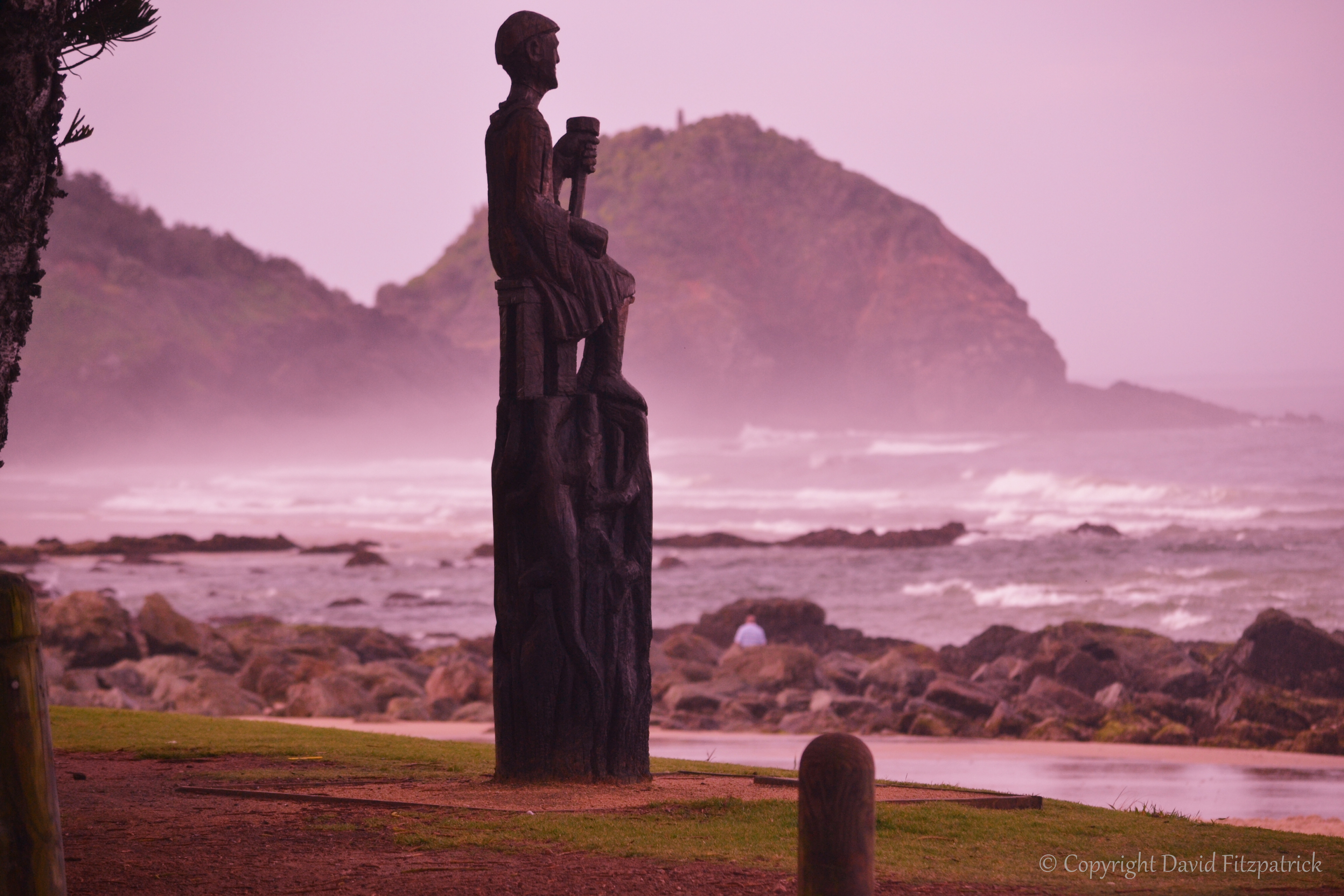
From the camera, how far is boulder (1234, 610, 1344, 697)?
1819 centimetres

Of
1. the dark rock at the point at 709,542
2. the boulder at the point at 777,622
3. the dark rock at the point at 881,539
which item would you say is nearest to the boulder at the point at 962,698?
the boulder at the point at 777,622

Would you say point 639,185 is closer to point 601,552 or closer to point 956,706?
point 956,706

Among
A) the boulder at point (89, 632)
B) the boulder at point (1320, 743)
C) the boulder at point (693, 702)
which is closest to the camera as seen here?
the boulder at point (1320, 743)

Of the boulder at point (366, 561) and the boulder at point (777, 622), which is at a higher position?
the boulder at point (366, 561)

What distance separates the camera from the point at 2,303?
16.5 ft

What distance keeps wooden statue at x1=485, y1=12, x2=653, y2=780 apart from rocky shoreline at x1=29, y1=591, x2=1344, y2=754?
8.57m

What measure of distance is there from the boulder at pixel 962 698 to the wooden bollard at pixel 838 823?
13.0 m

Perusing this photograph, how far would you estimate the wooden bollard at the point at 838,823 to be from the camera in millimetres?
4375

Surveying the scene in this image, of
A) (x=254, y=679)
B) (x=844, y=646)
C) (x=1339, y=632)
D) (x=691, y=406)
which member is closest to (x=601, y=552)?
(x=254, y=679)

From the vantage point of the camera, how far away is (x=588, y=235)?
28.1 ft

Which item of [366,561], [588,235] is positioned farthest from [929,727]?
[366,561]

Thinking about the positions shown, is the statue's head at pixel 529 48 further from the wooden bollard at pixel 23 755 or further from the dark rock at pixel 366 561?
the dark rock at pixel 366 561

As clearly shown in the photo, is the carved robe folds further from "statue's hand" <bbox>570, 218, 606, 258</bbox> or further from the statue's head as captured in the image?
the statue's head

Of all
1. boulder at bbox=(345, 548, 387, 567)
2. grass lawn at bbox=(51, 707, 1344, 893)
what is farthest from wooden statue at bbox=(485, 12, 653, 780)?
boulder at bbox=(345, 548, 387, 567)
